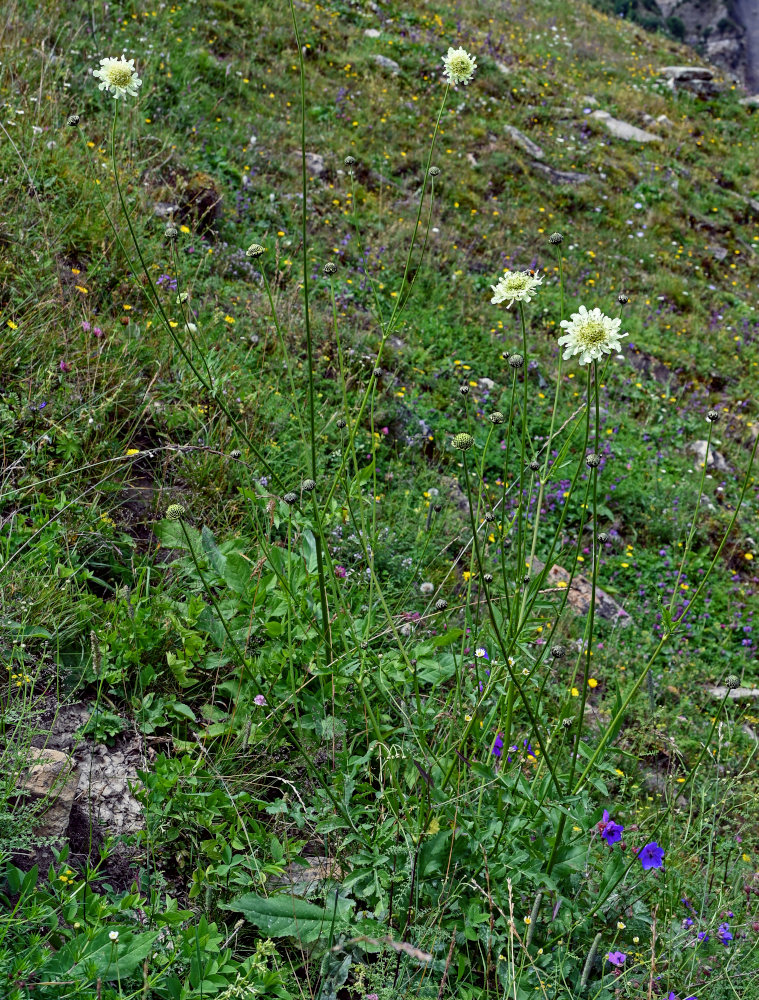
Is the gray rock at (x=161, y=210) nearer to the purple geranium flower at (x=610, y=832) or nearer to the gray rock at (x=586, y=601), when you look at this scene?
the gray rock at (x=586, y=601)

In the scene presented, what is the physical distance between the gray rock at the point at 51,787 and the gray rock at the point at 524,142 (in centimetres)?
887

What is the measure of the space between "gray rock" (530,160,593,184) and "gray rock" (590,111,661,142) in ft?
6.81

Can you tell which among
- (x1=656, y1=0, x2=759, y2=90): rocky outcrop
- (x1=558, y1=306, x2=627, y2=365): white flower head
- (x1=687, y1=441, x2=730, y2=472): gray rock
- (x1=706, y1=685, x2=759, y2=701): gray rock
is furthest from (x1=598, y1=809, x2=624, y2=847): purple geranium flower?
(x1=656, y1=0, x2=759, y2=90): rocky outcrop

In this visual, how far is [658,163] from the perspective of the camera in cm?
993

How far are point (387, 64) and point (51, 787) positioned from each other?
9189mm

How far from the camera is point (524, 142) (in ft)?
29.1

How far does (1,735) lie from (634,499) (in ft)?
13.9

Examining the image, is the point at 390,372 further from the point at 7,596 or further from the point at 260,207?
the point at 7,596

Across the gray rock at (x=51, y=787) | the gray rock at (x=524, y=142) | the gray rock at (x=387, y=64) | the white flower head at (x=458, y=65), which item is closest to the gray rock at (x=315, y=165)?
the gray rock at (x=387, y=64)

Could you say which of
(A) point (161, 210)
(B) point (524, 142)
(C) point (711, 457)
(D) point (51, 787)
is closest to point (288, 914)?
(D) point (51, 787)

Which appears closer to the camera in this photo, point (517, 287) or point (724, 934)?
point (724, 934)

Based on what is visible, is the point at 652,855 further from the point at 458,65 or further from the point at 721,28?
the point at 721,28

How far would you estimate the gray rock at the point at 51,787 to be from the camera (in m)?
Answer: 1.68

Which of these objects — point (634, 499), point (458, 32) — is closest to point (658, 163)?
point (458, 32)
